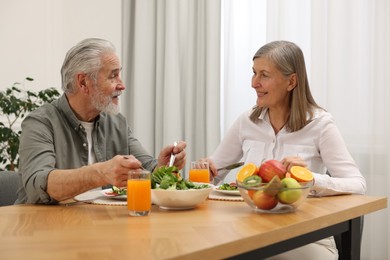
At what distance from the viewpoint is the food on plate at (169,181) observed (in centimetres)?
171

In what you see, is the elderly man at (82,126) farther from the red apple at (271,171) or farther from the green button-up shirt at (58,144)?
the red apple at (271,171)

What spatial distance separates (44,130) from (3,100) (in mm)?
1350

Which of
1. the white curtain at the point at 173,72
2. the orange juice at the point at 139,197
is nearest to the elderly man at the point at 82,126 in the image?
the orange juice at the point at 139,197

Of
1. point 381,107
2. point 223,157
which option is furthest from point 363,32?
point 223,157

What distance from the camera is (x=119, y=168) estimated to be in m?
1.66

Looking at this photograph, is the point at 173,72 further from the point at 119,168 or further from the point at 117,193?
the point at 119,168

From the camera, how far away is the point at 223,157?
2631mm

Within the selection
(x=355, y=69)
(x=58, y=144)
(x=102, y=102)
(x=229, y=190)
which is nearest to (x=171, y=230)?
(x=229, y=190)

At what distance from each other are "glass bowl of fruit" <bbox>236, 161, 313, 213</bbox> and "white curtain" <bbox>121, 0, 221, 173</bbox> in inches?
92.8

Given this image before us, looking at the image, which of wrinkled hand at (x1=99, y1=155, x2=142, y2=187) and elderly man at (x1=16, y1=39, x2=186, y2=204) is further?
elderly man at (x1=16, y1=39, x2=186, y2=204)

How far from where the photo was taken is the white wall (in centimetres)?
375

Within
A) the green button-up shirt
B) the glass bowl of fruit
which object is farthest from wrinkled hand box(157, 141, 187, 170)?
the glass bowl of fruit

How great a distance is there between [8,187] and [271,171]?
1.10 meters

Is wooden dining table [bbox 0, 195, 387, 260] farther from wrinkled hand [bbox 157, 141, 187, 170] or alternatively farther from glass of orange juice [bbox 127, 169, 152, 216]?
wrinkled hand [bbox 157, 141, 187, 170]
